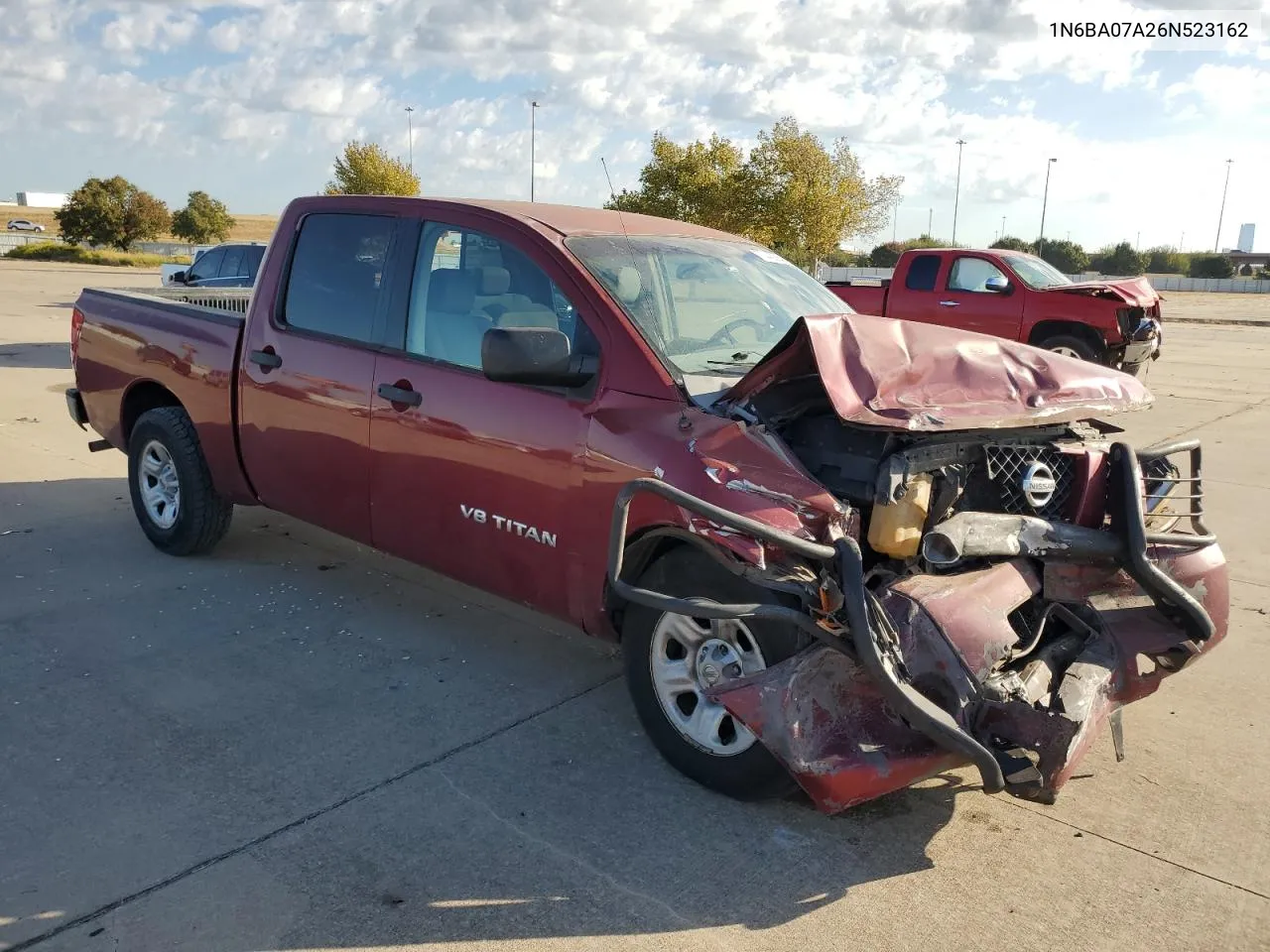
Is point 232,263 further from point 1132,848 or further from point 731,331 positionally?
point 1132,848

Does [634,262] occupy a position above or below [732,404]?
above

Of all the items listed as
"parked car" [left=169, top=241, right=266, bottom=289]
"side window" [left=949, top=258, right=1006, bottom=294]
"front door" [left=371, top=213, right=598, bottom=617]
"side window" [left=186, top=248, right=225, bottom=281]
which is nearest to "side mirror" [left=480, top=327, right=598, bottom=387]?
"front door" [left=371, top=213, right=598, bottom=617]

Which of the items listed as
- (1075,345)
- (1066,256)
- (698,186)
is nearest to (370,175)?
(698,186)

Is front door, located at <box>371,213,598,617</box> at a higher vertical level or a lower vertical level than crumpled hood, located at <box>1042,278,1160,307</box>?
lower

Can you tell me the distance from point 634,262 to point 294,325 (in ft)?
5.91

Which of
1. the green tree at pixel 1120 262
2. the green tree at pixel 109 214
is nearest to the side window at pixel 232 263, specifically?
the green tree at pixel 109 214

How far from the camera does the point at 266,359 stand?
202 inches

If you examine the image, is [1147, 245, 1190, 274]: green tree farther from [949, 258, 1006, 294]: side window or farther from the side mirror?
the side mirror

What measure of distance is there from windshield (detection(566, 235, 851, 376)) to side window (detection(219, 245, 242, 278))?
1401 centimetres

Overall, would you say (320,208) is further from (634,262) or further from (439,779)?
(439,779)

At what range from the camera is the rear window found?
50.7 ft

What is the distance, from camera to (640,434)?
144 inches

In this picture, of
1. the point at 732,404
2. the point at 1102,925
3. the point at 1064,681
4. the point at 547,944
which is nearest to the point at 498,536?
the point at 732,404

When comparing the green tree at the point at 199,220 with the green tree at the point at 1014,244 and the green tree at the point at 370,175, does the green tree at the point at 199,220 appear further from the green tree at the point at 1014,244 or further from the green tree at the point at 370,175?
the green tree at the point at 1014,244
